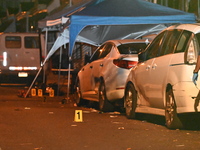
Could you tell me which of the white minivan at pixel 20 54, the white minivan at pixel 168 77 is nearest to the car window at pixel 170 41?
the white minivan at pixel 168 77

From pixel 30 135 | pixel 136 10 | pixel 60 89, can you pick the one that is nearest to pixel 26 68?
pixel 60 89

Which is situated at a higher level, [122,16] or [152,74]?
[122,16]

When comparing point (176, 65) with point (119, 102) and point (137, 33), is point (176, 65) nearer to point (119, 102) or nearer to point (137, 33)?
point (119, 102)

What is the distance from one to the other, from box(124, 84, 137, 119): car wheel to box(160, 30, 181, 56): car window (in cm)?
139

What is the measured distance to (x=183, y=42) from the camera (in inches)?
343

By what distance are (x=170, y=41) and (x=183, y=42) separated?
0.55 metres

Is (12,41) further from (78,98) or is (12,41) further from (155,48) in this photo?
(155,48)

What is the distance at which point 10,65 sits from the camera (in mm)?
22734

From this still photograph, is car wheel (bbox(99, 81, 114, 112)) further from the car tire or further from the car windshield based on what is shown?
the car tire

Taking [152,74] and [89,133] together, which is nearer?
[89,133]

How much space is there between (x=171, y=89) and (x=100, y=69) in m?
4.08

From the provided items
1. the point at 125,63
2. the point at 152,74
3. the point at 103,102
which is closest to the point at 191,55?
the point at 152,74

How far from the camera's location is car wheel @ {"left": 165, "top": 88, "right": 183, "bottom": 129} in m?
8.71

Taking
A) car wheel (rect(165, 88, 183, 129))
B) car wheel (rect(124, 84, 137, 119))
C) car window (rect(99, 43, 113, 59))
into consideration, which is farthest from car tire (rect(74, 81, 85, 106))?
car wheel (rect(165, 88, 183, 129))
